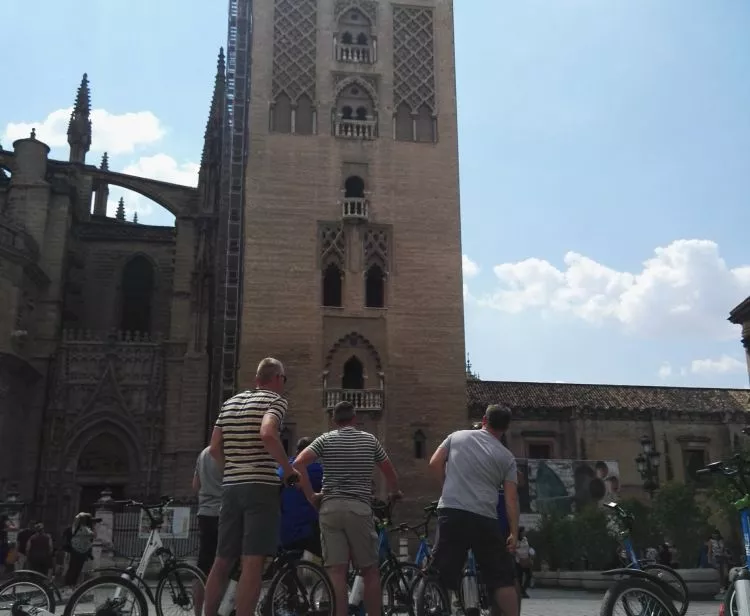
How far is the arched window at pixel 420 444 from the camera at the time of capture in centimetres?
2394

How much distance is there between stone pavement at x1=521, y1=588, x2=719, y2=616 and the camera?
33.8 feet

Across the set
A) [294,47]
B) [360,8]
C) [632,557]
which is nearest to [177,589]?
[632,557]

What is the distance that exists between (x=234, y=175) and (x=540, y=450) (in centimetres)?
1578

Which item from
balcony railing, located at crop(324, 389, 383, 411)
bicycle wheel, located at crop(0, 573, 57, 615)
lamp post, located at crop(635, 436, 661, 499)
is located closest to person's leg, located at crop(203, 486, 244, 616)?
bicycle wheel, located at crop(0, 573, 57, 615)

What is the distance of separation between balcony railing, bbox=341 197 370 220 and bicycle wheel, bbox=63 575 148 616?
19.7 metres

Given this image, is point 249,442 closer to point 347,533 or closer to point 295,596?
point 347,533

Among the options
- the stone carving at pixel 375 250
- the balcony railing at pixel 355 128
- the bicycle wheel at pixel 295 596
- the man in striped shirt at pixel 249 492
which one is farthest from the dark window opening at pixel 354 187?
the bicycle wheel at pixel 295 596

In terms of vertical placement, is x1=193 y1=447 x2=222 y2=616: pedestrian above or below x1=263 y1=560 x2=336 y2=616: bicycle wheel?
above

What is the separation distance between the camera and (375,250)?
25188mm

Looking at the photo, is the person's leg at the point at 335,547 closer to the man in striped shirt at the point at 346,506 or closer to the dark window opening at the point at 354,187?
the man in striped shirt at the point at 346,506

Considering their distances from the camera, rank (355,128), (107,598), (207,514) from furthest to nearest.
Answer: (355,128) → (207,514) → (107,598)

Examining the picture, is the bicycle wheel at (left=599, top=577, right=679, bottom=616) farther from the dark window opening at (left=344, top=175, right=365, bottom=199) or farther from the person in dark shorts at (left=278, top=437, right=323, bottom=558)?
the dark window opening at (left=344, top=175, right=365, bottom=199)

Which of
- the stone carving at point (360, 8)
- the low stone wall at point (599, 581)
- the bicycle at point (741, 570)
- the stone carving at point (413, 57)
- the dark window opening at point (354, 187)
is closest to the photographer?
the bicycle at point (741, 570)

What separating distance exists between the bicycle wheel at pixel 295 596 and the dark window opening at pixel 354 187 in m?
20.8
